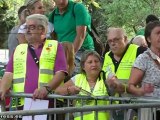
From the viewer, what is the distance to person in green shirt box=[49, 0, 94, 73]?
7246 millimetres

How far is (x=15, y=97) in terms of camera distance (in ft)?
17.3

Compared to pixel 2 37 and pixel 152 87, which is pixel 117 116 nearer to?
pixel 152 87

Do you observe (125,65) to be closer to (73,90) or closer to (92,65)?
(92,65)

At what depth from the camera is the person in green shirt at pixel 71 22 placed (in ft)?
23.8

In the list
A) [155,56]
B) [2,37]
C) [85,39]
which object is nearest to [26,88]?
[155,56]

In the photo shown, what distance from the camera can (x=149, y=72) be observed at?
5.11 metres

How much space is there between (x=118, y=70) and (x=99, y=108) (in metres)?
1.65

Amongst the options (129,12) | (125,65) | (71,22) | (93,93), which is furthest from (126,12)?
(93,93)

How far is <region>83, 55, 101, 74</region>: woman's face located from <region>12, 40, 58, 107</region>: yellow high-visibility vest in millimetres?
392

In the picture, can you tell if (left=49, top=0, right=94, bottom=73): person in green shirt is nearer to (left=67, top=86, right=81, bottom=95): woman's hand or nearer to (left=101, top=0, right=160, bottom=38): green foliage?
(left=67, top=86, right=81, bottom=95): woman's hand

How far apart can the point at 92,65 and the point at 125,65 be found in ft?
1.52

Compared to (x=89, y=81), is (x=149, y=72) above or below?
above

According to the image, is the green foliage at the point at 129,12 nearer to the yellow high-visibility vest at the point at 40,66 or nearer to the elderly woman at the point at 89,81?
the elderly woman at the point at 89,81

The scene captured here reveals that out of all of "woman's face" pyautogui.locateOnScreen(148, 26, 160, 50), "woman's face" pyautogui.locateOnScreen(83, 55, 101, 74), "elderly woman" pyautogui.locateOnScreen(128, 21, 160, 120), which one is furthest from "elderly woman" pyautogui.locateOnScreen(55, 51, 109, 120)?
"woman's face" pyautogui.locateOnScreen(148, 26, 160, 50)
